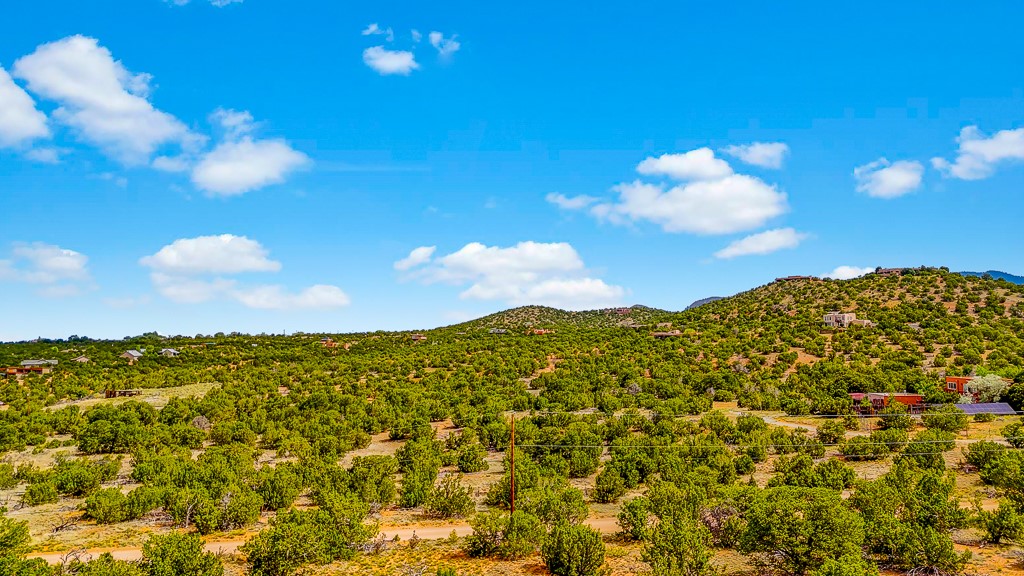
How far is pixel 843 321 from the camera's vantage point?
8244cm

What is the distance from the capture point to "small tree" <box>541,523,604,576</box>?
16672mm

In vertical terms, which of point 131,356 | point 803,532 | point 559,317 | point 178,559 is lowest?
point 803,532

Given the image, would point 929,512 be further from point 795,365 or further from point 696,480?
point 795,365

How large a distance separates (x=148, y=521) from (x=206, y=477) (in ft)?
9.85

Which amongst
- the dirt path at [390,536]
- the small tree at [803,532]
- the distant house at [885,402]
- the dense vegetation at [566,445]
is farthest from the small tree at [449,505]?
the distant house at [885,402]

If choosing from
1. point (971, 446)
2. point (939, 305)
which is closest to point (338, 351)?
point (971, 446)

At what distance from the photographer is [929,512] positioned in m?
18.8

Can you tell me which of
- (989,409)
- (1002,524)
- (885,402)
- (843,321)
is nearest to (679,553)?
(1002,524)

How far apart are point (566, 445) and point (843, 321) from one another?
68.7m

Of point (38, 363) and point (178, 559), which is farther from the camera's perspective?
point (38, 363)

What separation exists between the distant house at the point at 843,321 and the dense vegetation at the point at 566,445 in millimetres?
2354

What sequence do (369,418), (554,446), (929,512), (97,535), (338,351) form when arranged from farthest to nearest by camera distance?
1. (338,351)
2. (369,418)
3. (554,446)
4. (97,535)
5. (929,512)

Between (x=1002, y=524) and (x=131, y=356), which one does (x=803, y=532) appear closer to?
(x=1002, y=524)

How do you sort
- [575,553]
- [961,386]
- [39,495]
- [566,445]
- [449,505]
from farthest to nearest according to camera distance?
[961,386], [566,445], [39,495], [449,505], [575,553]
